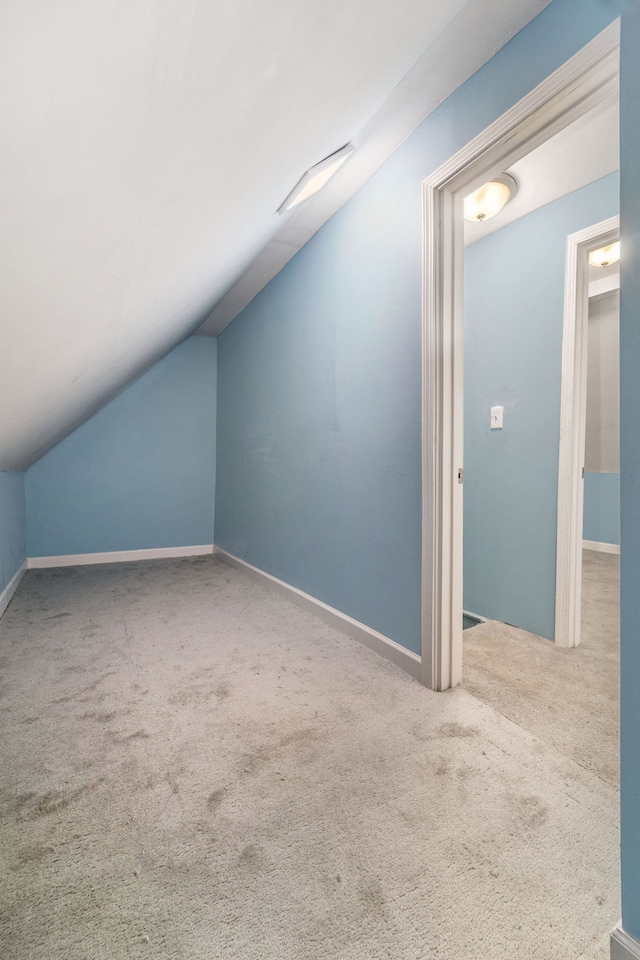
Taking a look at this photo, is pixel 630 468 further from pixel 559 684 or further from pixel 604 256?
pixel 604 256

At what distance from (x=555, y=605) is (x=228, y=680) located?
5.29 ft

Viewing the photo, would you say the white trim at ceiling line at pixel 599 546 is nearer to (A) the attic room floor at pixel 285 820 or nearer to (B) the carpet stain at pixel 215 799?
(A) the attic room floor at pixel 285 820

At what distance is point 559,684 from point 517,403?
1.43 m

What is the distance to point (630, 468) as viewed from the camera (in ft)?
2.52

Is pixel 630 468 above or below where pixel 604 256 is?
below

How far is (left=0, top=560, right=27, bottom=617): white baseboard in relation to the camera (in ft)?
8.41

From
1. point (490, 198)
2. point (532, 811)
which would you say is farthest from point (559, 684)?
point (490, 198)

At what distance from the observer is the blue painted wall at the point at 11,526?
104 inches

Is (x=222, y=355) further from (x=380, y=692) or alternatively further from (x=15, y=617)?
(x=380, y=692)

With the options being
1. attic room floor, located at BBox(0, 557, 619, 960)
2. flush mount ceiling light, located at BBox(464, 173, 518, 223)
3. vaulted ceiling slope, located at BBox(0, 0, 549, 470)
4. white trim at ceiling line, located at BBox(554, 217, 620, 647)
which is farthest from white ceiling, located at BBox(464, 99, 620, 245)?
attic room floor, located at BBox(0, 557, 619, 960)

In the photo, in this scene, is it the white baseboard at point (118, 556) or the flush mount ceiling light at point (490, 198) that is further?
the white baseboard at point (118, 556)

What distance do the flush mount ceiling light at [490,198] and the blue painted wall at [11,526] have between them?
118 inches

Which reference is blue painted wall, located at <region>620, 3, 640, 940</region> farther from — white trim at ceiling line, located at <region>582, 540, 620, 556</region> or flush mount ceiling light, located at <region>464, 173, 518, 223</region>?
white trim at ceiling line, located at <region>582, 540, 620, 556</region>

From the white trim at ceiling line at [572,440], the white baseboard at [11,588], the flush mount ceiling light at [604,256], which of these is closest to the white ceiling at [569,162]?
the white trim at ceiling line at [572,440]
